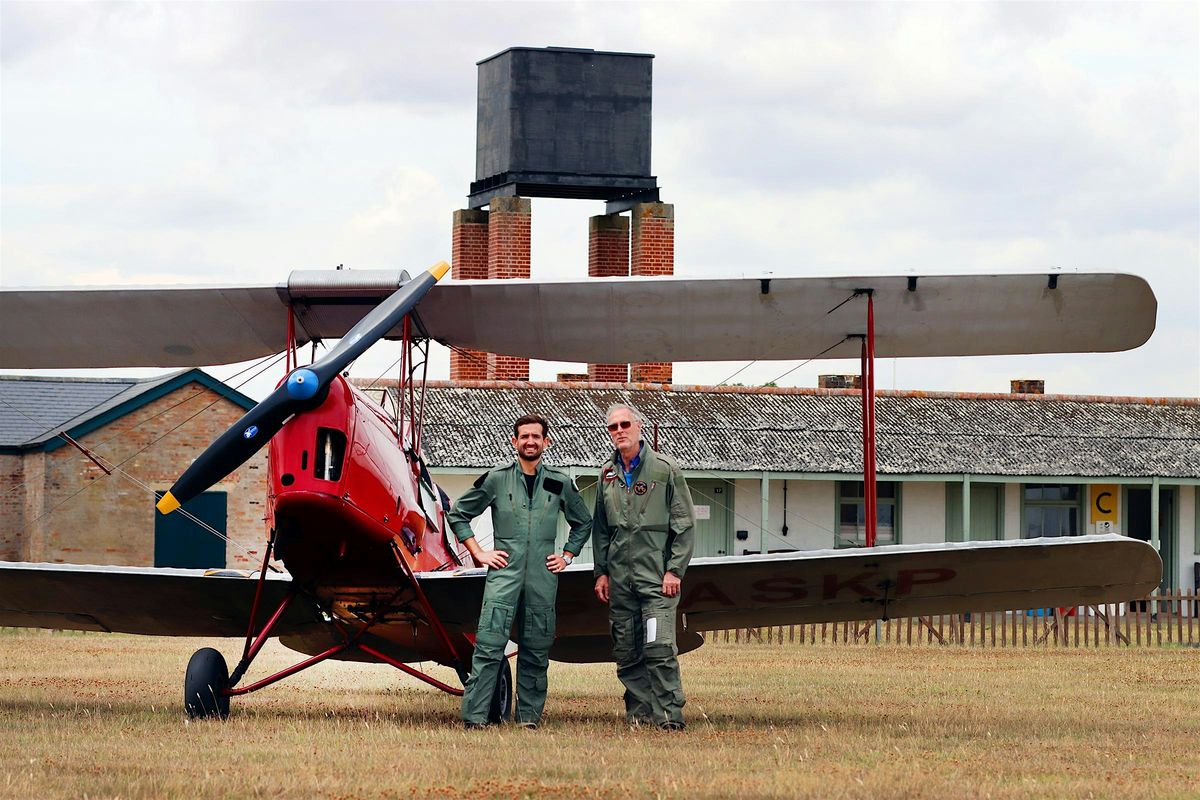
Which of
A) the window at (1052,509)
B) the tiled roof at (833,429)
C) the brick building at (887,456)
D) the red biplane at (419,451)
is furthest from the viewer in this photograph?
the window at (1052,509)

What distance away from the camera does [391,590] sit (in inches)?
389

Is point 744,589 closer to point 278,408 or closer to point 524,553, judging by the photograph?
point 524,553

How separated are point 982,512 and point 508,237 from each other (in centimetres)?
1179

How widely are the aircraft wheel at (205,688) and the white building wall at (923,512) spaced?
1029 inches

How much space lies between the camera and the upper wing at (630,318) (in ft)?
39.3

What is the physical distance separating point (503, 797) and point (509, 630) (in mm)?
2936

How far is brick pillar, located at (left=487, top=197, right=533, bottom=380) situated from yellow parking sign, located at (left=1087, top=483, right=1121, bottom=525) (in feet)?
42.3

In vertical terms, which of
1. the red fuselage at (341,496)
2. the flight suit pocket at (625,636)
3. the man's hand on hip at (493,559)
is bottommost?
the flight suit pocket at (625,636)

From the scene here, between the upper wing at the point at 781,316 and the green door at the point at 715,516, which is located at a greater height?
the upper wing at the point at 781,316

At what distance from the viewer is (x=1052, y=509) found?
36.0 meters

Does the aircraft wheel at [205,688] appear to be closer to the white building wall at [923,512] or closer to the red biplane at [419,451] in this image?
the red biplane at [419,451]

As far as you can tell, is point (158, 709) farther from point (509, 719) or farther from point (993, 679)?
point (993, 679)

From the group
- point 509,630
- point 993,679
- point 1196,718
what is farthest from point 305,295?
point 993,679

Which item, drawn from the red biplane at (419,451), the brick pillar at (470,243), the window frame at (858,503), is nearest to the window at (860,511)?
the window frame at (858,503)
